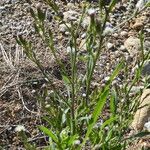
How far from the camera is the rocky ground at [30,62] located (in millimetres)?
2120

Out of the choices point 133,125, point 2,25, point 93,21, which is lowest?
point 133,125

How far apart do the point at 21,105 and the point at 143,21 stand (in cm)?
100

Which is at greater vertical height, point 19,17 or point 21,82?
point 19,17

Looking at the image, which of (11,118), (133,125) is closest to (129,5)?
(133,125)

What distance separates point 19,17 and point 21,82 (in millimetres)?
601

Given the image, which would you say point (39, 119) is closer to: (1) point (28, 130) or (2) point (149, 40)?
(1) point (28, 130)

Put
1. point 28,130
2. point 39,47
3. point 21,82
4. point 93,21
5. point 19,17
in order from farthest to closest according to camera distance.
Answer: point 19,17 → point 39,47 → point 21,82 → point 28,130 → point 93,21

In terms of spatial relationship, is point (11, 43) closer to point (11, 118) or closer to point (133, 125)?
point (11, 118)

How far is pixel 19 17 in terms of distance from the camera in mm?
2689

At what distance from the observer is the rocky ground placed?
2120mm

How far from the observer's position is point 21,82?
7.35 feet

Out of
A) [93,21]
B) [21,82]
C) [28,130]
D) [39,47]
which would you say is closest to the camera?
[93,21]

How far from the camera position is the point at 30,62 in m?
2.35

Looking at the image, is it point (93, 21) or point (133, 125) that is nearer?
point (93, 21)
